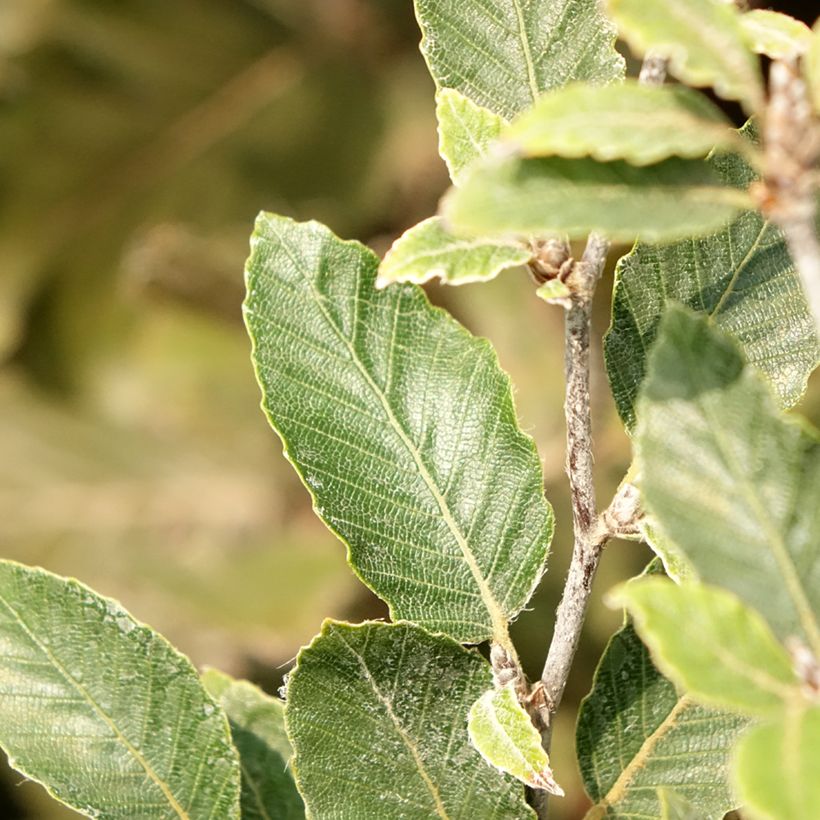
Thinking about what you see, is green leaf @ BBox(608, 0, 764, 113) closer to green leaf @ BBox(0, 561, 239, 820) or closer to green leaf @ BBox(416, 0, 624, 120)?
green leaf @ BBox(416, 0, 624, 120)

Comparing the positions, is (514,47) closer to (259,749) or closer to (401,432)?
(401,432)

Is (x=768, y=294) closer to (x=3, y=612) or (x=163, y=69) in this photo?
(x=3, y=612)

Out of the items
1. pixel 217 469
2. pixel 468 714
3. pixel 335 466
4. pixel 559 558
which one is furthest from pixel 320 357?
pixel 217 469

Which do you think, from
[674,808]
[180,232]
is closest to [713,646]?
[674,808]

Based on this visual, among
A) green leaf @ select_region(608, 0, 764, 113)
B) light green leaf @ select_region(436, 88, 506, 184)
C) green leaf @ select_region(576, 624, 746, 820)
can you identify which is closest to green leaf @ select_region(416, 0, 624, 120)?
light green leaf @ select_region(436, 88, 506, 184)

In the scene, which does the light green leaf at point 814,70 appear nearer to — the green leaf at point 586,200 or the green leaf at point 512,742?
the green leaf at point 586,200

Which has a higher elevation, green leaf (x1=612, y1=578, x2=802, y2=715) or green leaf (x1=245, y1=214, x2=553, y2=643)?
green leaf (x1=245, y1=214, x2=553, y2=643)

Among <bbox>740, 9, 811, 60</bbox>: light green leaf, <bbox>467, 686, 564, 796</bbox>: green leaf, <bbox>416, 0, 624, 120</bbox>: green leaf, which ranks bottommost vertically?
<bbox>467, 686, 564, 796</bbox>: green leaf
